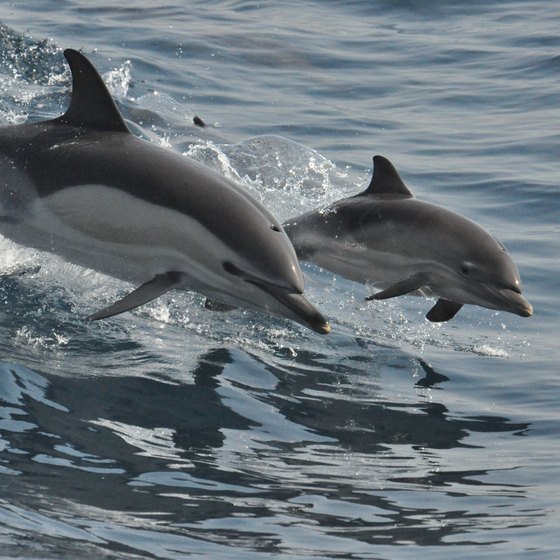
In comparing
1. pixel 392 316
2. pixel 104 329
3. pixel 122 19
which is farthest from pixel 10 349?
pixel 122 19

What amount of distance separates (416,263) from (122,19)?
1250 cm

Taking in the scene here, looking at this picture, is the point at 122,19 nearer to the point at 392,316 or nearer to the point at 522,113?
the point at 522,113

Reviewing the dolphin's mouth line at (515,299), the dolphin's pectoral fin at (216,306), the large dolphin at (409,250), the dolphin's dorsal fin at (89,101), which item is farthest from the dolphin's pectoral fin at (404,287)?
the dolphin's dorsal fin at (89,101)

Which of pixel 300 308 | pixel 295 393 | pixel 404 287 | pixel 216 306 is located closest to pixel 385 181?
pixel 404 287

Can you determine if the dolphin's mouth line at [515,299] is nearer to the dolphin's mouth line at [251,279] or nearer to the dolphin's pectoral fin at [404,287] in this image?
the dolphin's pectoral fin at [404,287]

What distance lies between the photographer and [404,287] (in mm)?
7449

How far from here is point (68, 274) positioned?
25.6 ft

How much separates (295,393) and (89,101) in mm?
1875

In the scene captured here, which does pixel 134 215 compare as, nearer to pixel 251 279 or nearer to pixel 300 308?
pixel 251 279

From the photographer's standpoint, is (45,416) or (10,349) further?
(10,349)

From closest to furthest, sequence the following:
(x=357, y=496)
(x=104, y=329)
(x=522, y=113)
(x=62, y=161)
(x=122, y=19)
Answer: (x=357, y=496) < (x=62, y=161) < (x=104, y=329) < (x=522, y=113) < (x=122, y=19)

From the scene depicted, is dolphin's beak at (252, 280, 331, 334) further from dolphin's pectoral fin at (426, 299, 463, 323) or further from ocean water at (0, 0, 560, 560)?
dolphin's pectoral fin at (426, 299, 463, 323)

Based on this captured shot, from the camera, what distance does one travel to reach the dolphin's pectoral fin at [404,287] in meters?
7.38

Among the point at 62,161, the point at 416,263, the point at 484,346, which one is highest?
the point at 62,161
